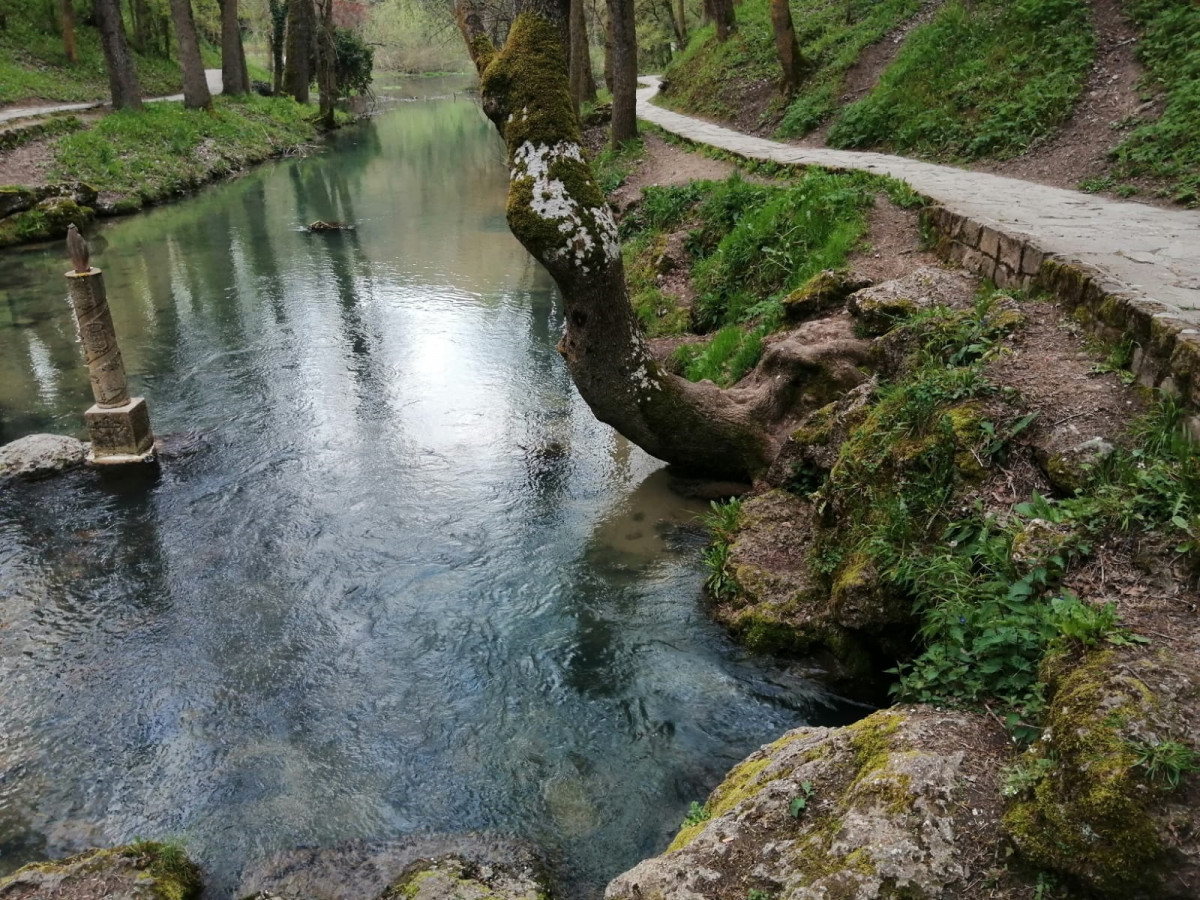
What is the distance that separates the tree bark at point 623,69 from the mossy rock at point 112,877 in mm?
17847

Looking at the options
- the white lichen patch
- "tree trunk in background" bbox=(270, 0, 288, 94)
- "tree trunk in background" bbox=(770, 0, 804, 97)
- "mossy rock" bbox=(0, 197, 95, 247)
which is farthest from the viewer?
"tree trunk in background" bbox=(270, 0, 288, 94)

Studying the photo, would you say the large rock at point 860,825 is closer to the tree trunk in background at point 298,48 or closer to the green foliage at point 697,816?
the green foliage at point 697,816

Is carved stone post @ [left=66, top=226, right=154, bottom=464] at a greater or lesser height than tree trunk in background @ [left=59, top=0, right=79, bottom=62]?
lesser

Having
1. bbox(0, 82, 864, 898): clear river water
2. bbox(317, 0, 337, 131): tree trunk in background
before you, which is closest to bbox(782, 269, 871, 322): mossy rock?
bbox(0, 82, 864, 898): clear river water

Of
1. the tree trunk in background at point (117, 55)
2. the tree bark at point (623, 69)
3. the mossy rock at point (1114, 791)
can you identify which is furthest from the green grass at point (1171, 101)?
the tree trunk in background at point (117, 55)

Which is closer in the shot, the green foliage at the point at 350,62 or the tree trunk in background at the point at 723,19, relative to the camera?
the tree trunk in background at the point at 723,19

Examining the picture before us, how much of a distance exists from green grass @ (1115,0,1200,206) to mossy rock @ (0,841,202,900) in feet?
31.5

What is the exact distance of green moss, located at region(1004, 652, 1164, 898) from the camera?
100 inches

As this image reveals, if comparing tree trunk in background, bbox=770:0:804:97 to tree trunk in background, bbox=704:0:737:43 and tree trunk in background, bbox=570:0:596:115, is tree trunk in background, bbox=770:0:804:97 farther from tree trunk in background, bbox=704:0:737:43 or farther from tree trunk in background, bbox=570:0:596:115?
tree trunk in background, bbox=704:0:737:43

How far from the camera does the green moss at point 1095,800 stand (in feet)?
8.34

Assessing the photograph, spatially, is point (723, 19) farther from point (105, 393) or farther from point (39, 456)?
point (39, 456)

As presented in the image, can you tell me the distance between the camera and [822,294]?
8422 mm

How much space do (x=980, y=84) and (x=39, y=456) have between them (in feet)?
43.8

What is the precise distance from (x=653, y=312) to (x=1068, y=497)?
7932mm
